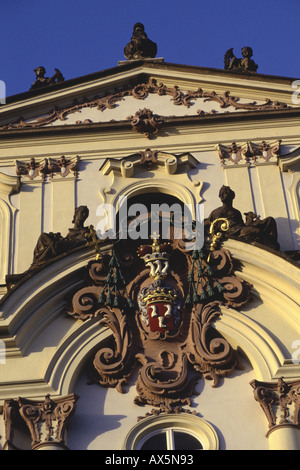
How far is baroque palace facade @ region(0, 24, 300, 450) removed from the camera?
16.8m

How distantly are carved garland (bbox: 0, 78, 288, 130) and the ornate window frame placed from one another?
6.72 metres

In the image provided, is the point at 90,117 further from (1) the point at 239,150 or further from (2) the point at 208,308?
(2) the point at 208,308

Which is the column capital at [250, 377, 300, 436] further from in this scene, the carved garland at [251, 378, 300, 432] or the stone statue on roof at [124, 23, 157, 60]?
the stone statue on roof at [124, 23, 157, 60]

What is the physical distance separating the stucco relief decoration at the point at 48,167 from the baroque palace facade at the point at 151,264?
29 mm

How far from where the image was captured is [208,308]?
1789 cm

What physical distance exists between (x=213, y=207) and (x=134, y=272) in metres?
2.25

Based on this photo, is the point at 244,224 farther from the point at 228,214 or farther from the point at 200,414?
the point at 200,414

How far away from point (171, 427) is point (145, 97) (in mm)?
7427

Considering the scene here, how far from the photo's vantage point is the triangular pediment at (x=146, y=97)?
21625 mm

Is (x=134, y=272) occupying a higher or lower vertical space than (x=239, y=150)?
lower

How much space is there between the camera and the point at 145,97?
22.0 metres

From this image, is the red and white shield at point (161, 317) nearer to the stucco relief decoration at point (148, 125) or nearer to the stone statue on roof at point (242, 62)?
the stucco relief decoration at point (148, 125)
